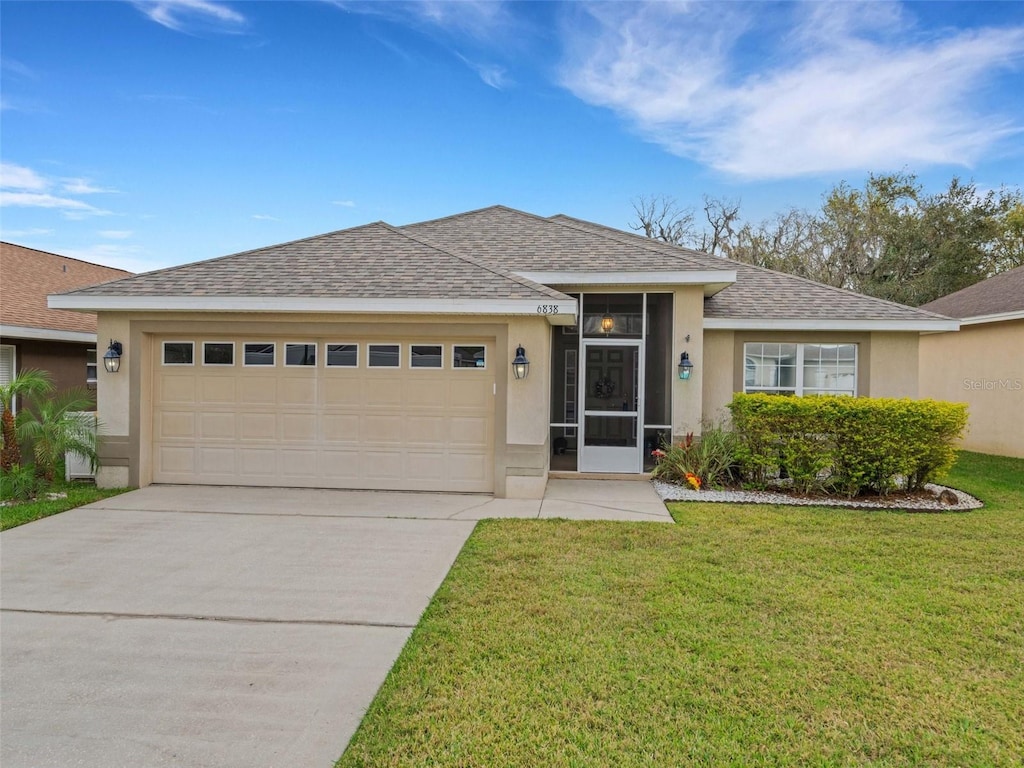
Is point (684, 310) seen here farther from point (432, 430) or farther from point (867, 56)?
point (867, 56)

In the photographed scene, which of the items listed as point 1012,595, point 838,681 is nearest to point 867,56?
point 1012,595

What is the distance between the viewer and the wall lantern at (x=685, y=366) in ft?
31.2

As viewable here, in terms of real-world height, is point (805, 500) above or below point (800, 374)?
below

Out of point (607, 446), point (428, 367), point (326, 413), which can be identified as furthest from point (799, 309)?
point (326, 413)

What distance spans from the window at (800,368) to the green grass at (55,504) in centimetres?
1091

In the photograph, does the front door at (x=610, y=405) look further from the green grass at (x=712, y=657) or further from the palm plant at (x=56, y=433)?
the palm plant at (x=56, y=433)

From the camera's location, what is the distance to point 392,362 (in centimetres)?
862

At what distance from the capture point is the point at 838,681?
134 inches

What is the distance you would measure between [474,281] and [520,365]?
1.51 m

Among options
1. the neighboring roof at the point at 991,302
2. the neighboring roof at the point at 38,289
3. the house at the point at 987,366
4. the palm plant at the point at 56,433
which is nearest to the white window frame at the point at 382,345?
the palm plant at the point at 56,433

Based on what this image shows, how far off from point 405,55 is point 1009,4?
12.7 metres

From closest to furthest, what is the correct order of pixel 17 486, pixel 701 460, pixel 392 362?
1. pixel 17 486
2. pixel 392 362
3. pixel 701 460

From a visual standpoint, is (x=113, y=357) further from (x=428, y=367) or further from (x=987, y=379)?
(x=987, y=379)

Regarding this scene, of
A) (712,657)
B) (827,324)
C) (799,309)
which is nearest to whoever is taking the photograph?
(712,657)
